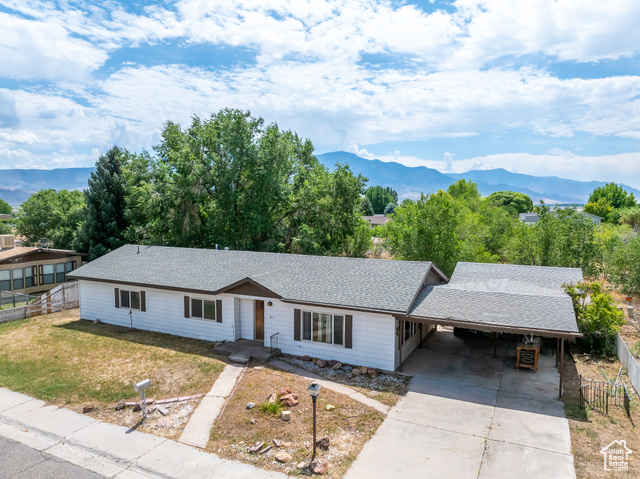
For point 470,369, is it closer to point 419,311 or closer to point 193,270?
point 419,311

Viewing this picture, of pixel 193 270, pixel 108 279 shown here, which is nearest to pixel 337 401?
pixel 193 270

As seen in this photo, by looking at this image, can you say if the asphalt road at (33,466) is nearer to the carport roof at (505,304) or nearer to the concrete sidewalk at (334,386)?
the concrete sidewalk at (334,386)

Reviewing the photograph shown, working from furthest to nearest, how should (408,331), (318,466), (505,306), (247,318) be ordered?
(247,318) → (408,331) → (505,306) → (318,466)

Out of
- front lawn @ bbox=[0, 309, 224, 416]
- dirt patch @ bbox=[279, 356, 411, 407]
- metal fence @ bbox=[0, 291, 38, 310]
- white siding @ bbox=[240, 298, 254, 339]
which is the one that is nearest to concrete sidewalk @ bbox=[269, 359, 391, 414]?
dirt patch @ bbox=[279, 356, 411, 407]

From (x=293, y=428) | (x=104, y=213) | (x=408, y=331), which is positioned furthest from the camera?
(x=104, y=213)

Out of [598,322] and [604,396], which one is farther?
[598,322]

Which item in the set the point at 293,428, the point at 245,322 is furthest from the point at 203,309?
the point at 293,428

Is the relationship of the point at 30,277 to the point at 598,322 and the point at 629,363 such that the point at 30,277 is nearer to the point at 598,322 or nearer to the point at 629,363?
the point at 598,322
